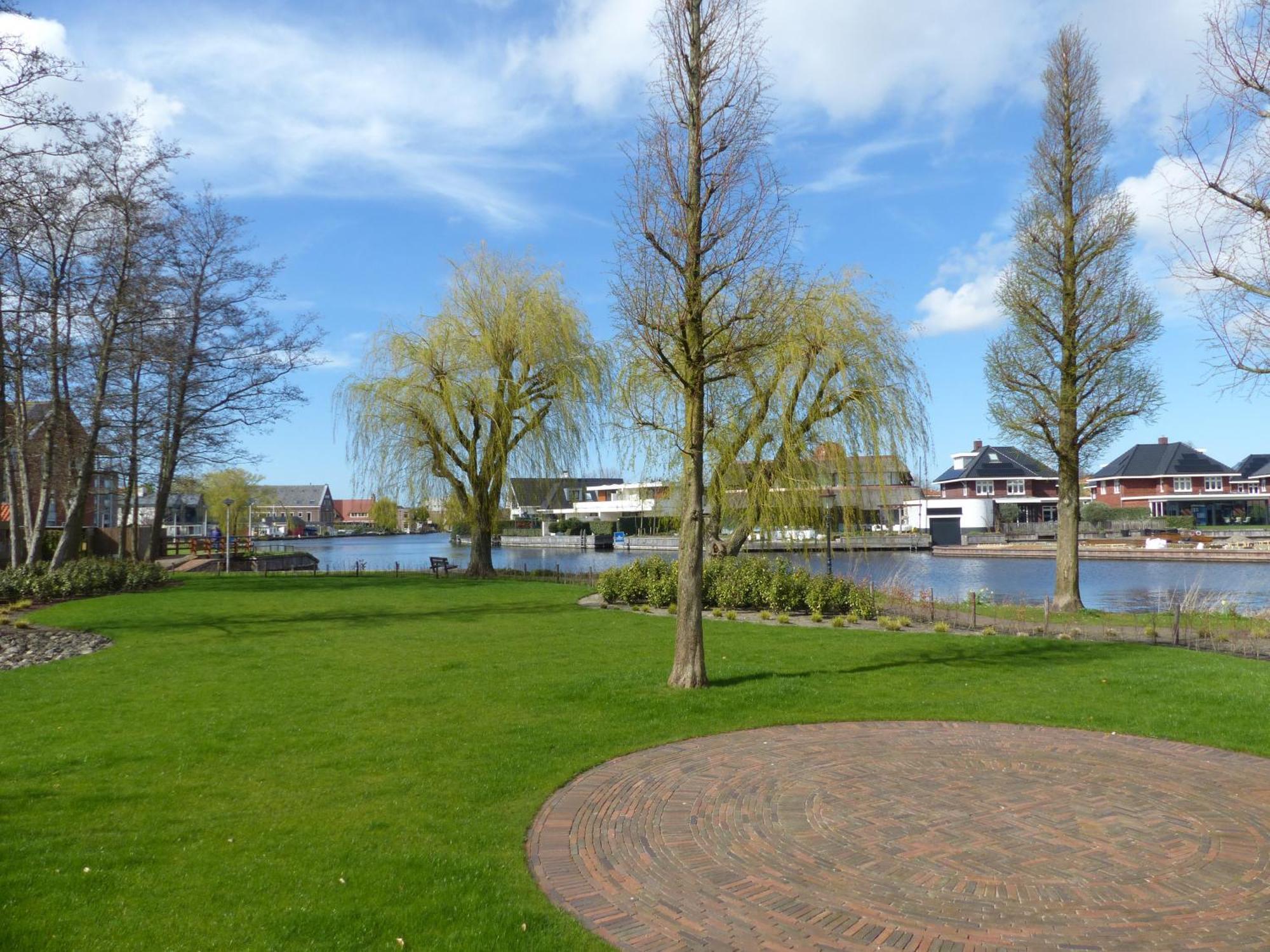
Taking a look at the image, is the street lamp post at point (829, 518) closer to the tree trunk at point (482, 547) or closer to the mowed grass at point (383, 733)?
the mowed grass at point (383, 733)

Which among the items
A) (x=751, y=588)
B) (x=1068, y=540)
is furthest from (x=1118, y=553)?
(x=751, y=588)

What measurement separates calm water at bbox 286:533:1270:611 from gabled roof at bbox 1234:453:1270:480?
4318cm

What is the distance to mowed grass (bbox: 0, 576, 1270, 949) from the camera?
4.32 meters

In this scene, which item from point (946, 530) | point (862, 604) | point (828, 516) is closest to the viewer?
point (862, 604)

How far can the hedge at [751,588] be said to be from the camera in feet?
56.9

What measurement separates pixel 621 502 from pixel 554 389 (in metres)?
62.9

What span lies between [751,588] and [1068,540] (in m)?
7.17

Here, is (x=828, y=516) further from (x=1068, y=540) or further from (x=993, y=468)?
(x=993, y=468)

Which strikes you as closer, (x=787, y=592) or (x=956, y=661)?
(x=956, y=661)

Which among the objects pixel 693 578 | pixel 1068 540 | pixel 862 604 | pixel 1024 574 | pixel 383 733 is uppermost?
pixel 1068 540

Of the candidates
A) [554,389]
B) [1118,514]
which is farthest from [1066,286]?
[1118,514]

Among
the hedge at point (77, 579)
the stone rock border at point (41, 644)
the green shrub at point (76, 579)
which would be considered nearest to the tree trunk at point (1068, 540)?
the stone rock border at point (41, 644)

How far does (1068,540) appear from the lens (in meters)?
18.3

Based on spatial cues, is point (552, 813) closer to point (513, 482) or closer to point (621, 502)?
point (513, 482)
